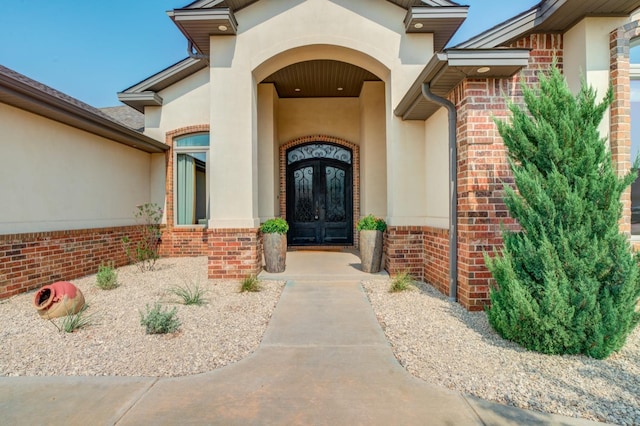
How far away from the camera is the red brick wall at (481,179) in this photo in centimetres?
491

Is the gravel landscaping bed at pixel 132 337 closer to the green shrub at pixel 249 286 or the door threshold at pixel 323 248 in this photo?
the green shrub at pixel 249 286

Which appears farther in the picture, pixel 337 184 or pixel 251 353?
pixel 337 184

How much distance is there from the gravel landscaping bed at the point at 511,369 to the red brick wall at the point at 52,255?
5.79 metres

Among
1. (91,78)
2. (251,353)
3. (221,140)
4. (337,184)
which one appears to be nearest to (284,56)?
(221,140)

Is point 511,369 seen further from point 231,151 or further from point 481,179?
point 231,151

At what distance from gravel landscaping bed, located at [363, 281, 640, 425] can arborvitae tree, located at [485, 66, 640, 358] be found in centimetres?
25

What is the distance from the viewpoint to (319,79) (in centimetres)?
963

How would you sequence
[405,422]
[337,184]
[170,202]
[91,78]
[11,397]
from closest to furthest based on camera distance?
[405,422], [11,397], [170,202], [337,184], [91,78]

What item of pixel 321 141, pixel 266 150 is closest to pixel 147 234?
pixel 266 150

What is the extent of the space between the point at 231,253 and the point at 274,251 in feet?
2.67

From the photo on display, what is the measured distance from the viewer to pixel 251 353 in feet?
12.2

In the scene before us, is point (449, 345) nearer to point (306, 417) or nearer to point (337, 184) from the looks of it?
point (306, 417)

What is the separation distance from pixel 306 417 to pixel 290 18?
6.93m

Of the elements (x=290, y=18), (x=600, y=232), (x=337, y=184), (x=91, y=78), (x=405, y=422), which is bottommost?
(x=405, y=422)
